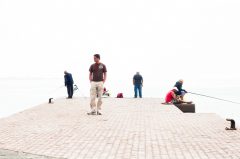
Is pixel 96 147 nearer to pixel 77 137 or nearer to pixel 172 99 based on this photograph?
pixel 77 137

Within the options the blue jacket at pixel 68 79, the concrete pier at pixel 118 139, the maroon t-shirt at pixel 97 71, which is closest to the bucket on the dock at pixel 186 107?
the maroon t-shirt at pixel 97 71

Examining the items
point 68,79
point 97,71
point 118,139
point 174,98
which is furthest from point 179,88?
point 118,139

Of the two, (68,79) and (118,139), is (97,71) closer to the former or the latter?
(118,139)

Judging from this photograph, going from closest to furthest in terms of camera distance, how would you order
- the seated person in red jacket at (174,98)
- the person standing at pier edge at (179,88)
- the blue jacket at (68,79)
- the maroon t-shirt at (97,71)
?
1. the maroon t-shirt at (97,71)
2. the person standing at pier edge at (179,88)
3. the seated person in red jacket at (174,98)
4. the blue jacket at (68,79)

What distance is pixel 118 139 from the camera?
29.4ft

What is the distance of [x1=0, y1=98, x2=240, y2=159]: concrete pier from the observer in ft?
24.2

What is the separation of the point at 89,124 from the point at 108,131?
1654 millimetres

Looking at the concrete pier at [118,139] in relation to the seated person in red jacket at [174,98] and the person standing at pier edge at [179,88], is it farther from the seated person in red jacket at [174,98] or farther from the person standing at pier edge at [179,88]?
the seated person in red jacket at [174,98]

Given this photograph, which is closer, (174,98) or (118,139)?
(118,139)

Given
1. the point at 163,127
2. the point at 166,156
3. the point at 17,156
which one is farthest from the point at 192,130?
the point at 17,156

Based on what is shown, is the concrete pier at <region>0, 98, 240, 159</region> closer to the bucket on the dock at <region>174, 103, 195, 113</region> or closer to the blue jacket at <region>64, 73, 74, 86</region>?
the bucket on the dock at <region>174, 103, 195, 113</region>

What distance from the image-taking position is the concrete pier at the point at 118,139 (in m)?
7.37

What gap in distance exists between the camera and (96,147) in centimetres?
800

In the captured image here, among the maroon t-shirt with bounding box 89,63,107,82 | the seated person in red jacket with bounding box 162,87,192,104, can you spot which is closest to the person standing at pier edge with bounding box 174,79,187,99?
the seated person in red jacket with bounding box 162,87,192,104
